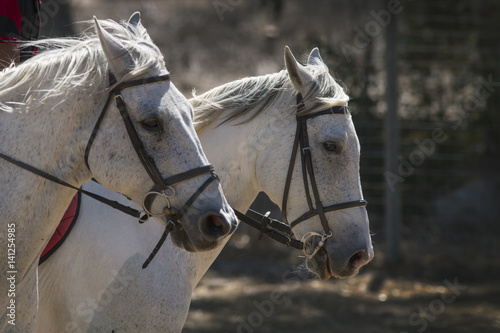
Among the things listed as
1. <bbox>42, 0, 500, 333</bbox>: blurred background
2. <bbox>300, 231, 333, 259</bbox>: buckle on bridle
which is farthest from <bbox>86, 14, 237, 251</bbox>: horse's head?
<bbox>42, 0, 500, 333</bbox>: blurred background

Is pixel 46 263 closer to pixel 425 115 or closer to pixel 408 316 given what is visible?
pixel 408 316

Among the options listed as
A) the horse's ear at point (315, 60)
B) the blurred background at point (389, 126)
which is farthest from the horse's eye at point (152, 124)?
the blurred background at point (389, 126)

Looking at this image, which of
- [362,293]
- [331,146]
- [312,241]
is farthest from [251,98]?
[362,293]

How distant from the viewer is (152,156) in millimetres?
2150

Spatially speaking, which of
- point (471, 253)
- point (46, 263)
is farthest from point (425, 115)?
point (46, 263)

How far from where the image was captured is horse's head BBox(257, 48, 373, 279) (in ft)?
9.56

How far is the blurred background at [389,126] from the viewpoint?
6.95m

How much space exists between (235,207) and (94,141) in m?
1.12

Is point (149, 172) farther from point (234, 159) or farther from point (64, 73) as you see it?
point (234, 159)

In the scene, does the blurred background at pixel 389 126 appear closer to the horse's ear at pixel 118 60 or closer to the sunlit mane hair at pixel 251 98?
the sunlit mane hair at pixel 251 98

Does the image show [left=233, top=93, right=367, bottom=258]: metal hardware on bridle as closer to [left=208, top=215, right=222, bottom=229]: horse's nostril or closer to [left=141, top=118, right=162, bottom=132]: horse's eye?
[left=208, top=215, right=222, bottom=229]: horse's nostril

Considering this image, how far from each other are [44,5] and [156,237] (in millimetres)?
4715

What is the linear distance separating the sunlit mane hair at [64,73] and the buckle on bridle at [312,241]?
1.15 m

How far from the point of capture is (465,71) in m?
8.55
